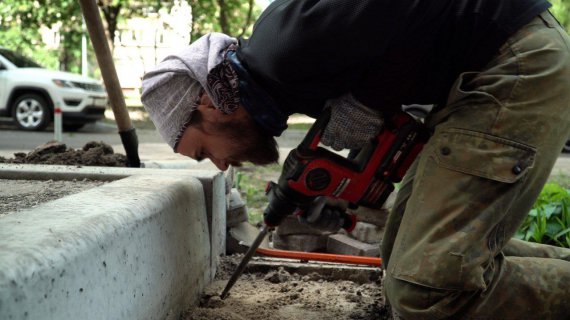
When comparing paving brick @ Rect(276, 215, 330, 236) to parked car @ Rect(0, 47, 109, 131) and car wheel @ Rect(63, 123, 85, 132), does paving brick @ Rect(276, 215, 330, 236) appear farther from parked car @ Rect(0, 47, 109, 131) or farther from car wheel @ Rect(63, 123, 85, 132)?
car wheel @ Rect(63, 123, 85, 132)

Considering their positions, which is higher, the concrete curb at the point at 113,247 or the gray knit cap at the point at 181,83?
the gray knit cap at the point at 181,83

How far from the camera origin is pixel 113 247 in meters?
1.63

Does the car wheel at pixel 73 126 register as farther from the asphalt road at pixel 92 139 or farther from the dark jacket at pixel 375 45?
the dark jacket at pixel 375 45

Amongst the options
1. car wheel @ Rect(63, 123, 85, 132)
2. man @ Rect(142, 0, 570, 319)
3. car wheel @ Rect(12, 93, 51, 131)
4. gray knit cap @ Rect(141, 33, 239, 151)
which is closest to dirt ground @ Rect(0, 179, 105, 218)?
gray knit cap @ Rect(141, 33, 239, 151)

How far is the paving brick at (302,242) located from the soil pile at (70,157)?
3.37ft

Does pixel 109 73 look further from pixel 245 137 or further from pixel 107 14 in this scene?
pixel 107 14

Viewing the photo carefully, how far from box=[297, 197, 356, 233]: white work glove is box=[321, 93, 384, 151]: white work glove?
337 mm

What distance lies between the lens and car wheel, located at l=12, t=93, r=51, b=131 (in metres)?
11.6

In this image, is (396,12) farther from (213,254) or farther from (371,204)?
(213,254)

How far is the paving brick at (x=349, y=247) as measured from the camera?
3.19m

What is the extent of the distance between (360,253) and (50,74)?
32.6 feet

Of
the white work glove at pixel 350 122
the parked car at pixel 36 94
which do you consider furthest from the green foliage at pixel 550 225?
the parked car at pixel 36 94

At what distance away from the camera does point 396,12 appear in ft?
6.00

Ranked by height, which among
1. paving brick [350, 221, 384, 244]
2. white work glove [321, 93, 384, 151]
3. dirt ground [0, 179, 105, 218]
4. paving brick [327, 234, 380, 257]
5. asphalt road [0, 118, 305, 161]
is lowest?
asphalt road [0, 118, 305, 161]
